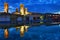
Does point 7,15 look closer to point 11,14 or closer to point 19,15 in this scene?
point 11,14

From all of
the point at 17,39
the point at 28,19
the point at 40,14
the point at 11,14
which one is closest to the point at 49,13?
the point at 40,14

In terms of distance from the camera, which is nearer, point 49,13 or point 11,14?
point 11,14

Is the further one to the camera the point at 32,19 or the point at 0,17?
the point at 32,19

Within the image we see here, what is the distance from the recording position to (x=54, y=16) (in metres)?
19.1

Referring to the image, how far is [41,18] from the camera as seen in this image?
745 inches

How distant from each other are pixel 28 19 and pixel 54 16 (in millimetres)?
2832

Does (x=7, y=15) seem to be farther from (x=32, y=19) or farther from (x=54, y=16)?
(x=54, y=16)

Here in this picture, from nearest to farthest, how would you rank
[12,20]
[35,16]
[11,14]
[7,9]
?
[12,20] → [11,14] → [7,9] → [35,16]

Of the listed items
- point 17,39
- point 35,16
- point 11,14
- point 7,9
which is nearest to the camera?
point 17,39

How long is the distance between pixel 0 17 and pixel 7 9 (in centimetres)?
122

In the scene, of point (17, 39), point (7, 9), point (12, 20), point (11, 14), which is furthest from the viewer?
point (7, 9)

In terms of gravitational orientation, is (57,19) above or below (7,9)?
below

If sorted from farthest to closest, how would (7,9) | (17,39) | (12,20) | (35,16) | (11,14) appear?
(35,16) < (7,9) < (11,14) < (12,20) < (17,39)

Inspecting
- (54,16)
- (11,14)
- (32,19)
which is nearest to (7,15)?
(11,14)
